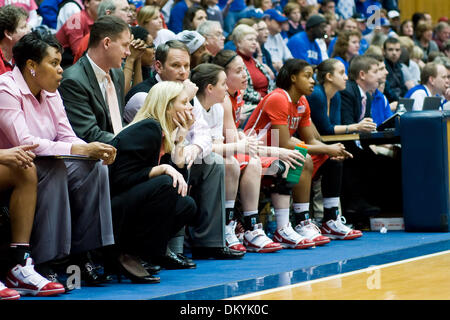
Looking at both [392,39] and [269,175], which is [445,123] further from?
[392,39]

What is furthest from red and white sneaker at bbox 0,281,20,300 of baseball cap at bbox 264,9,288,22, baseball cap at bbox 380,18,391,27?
baseball cap at bbox 380,18,391,27

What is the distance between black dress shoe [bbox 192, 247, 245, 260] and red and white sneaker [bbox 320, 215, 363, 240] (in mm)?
1254

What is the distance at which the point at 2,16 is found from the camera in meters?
4.77

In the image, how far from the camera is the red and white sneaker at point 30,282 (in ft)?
12.1

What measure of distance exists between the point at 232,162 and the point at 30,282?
6.27ft

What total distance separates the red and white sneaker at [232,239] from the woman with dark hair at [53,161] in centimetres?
125

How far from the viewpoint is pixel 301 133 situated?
6102mm

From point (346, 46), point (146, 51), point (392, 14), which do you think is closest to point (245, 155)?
point (146, 51)

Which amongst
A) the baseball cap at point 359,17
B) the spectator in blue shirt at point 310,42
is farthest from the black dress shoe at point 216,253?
the baseball cap at point 359,17
